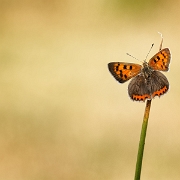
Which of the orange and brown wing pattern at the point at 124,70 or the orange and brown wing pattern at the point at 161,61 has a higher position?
the orange and brown wing pattern at the point at 161,61

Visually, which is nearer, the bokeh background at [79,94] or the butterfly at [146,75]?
the butterfly at [146,75]

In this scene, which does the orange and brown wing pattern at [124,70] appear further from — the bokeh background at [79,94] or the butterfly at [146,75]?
the bokeh background at [79,94]

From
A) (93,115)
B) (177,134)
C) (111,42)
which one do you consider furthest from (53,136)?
(111,42)

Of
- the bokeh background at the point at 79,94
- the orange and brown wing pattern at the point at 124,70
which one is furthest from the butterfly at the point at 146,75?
the bokeh background at the point at 79,94

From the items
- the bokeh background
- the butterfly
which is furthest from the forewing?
the bokeh background

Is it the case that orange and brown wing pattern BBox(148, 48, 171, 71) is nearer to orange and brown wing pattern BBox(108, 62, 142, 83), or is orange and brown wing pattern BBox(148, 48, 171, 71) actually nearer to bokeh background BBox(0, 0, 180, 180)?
orange and brown wing pattern BBox(108, 62, 142, 83)
